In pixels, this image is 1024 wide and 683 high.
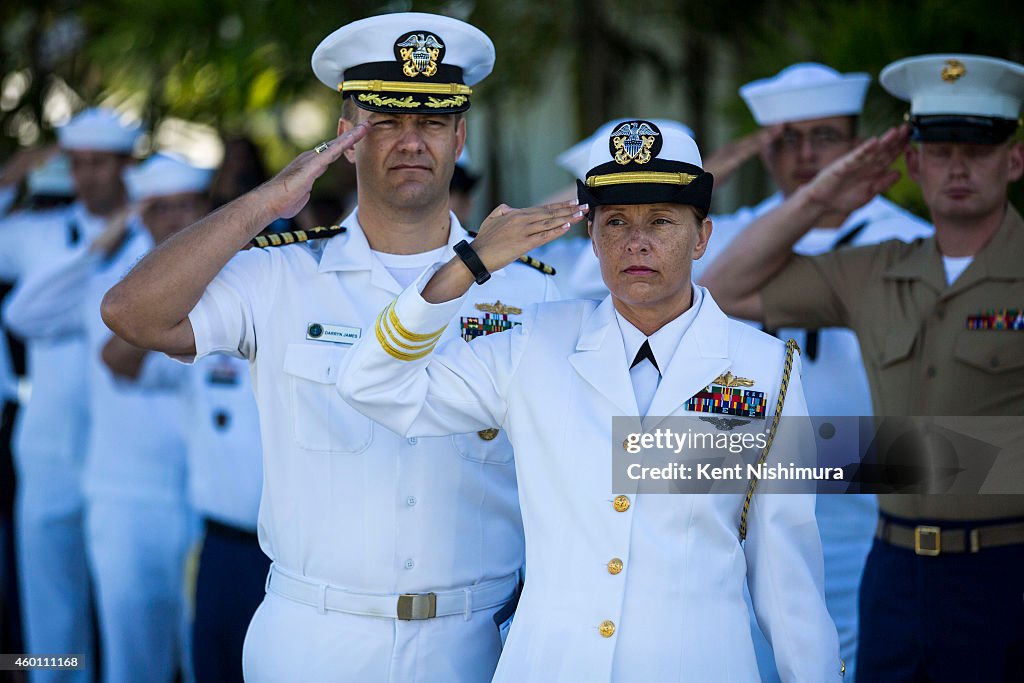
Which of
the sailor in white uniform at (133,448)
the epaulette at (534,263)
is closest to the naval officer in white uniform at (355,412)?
the epaulette at (534,263)

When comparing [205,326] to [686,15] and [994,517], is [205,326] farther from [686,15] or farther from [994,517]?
[686,15]

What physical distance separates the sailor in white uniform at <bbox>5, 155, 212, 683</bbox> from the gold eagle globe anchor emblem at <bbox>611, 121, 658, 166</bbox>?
288 centimetres

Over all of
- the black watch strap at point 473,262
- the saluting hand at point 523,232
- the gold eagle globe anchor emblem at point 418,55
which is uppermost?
the gold eagle globe anchor emblem at point 418,55

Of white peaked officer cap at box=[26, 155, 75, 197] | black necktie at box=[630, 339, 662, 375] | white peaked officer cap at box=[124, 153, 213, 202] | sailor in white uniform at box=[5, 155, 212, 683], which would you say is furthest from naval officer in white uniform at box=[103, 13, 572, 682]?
white peaked officer cap at box=[26, 155, 75, 197]

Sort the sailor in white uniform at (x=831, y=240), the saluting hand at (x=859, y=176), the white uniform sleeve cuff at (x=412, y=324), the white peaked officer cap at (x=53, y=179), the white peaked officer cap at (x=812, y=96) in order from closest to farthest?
the white uniform sleeve cuff at (x=412, y=324) < the saluting hand at (x=859, y=176) < the sailor in white uniform at (x=831, y=240) < the white peaked officer cap at (x=812, y=96) < the white peaked officer cap at (x=53, y=179)

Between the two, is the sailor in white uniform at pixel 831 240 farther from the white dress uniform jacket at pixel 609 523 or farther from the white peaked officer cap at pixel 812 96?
the white dress uniform jacket at pixel 609 523

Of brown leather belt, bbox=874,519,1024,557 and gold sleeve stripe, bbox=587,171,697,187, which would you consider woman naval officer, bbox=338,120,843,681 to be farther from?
brown leather belt, bbox=874,519,1024,557

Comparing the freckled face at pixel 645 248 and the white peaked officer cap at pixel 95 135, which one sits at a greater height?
the white peaked officer cap at pixel 95 135

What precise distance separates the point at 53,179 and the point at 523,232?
4808mm

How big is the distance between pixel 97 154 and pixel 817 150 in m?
3.34

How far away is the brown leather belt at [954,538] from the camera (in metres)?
3.67

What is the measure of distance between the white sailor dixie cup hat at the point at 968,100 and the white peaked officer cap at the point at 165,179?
3.08 metres

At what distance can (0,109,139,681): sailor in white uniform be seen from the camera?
597 cm

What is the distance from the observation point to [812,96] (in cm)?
490
